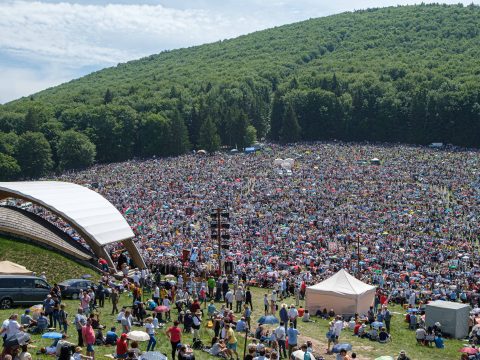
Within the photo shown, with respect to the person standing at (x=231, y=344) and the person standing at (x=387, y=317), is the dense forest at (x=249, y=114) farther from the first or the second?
the person standing at (x=231, y=344)

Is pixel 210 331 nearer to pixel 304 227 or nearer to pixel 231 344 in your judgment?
pixel 231 344

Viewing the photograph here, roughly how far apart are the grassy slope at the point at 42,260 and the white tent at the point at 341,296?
9306mm

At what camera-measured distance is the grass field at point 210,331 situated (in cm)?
2053

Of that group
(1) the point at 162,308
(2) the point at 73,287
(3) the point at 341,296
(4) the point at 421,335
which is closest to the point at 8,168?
(2) the point at 73,287

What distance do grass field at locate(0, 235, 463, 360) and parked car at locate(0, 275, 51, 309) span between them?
1.63 ft

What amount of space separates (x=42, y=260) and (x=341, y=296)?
1243 centimetres

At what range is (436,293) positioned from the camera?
2852cm

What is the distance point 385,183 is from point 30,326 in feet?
147

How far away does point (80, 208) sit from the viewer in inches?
1230

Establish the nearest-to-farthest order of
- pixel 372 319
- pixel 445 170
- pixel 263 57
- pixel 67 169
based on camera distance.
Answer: pixel 372 319, pixel 445 170, pixel 67 169, pixel 263 57

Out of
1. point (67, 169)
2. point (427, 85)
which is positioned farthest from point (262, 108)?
point (67, 169)

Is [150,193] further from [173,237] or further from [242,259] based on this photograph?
[242,259]

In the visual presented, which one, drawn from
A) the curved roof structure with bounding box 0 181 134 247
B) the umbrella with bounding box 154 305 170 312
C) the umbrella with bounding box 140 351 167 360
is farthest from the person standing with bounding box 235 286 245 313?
the umbrella with bounding box 140 351 167 360

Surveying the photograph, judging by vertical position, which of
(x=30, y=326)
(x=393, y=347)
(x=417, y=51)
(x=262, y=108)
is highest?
(x=417, y=51)
